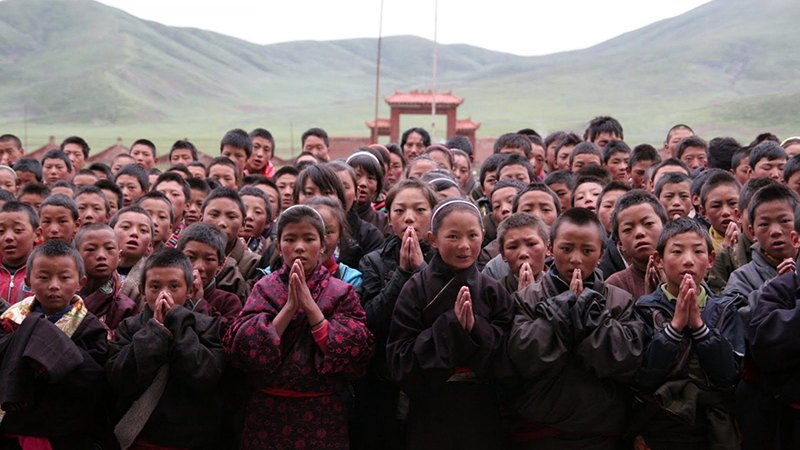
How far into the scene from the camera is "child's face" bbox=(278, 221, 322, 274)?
11.6 feet

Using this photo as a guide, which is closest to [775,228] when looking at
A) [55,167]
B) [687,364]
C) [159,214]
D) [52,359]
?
Result: [687,364]

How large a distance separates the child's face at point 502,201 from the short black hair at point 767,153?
76.7 inches

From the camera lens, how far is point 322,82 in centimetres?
10100

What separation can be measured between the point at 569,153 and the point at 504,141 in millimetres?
664


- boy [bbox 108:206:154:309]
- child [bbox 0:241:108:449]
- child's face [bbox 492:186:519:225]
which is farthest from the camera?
child's face [bbox 492:186:519:225]

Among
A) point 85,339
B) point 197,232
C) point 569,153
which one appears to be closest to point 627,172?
point 569,153

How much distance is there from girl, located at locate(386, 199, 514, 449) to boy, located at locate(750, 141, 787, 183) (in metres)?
3.12

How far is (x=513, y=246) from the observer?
3834 mm

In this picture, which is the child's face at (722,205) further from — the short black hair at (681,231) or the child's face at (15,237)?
the child's face at (15,237)

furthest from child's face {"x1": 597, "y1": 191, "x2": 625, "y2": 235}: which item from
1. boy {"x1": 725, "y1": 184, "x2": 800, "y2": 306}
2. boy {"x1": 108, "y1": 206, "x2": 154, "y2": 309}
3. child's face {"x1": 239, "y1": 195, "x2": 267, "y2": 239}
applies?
boy {"x1": 108, "y1": 206, "x2": 154, "y2": 309}

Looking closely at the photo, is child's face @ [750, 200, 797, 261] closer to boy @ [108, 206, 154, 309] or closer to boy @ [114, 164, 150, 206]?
boy @ [108, 206, 154, 309]

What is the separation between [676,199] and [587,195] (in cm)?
56

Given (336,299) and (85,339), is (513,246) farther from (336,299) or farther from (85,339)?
(85,339)

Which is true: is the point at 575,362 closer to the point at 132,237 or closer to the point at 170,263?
the point at 170,263
